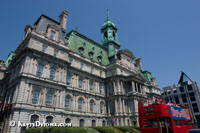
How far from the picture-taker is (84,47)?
4838 cm

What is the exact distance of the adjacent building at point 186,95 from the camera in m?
75.9

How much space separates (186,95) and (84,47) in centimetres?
6740

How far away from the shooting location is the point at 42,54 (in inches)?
1259

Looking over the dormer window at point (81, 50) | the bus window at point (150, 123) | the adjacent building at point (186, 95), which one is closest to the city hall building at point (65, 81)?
the dormer window at point (81, 50)

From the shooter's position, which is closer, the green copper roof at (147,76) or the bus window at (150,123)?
the bus window at (150,123)

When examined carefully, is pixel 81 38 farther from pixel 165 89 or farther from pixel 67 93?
pixel 165 89

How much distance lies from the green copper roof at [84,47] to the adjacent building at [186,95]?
49.8 meters

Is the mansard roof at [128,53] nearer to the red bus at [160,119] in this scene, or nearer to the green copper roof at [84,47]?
the green copper roof at [84,47]

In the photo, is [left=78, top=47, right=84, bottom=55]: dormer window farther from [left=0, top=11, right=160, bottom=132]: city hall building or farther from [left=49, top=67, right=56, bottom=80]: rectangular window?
[left=49, top=67, right=56, bottom=80]: rectangular window

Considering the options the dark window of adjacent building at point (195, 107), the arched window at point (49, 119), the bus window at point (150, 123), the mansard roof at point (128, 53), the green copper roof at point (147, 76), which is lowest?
the bus window at point (150, 123)

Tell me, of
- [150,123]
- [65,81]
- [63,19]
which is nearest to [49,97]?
[65,81]

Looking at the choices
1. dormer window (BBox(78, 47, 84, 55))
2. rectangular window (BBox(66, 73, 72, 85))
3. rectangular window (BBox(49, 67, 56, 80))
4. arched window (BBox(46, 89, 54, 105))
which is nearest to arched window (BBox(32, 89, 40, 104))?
arched window (BBox(46, 89, 54, 105))

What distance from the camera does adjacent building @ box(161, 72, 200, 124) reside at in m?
75.9

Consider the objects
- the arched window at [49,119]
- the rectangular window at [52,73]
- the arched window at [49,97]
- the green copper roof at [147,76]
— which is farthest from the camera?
the green copper roof at [147,76]
